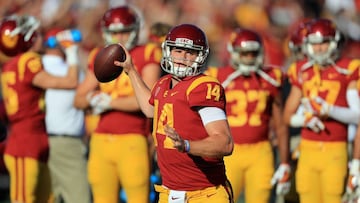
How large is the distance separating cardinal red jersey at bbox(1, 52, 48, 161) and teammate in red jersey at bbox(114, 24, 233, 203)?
1.97m

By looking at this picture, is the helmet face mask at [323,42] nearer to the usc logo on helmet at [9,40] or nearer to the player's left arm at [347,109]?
the player's left arm at [347,109]

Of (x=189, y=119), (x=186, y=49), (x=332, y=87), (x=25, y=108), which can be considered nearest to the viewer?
(x=189, y=119)

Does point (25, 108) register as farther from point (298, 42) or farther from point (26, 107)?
point (298, 42)

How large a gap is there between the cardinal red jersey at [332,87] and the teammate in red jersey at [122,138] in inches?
47.6

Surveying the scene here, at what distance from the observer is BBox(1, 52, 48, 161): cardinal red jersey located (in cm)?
756

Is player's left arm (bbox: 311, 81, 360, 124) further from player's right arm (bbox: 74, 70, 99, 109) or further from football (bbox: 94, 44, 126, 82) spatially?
football (bbox: 94, 44, 126, 82)

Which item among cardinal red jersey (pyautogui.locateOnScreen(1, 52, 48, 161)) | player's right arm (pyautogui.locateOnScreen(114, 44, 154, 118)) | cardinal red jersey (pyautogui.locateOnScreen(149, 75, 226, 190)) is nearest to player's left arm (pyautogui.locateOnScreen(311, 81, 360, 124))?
player's right arm (pyautogui.locateOnScreen(114, 44, 154, 118))

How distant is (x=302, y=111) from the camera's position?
7723 mm

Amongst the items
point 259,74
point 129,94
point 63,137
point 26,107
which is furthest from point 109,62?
point 63,137

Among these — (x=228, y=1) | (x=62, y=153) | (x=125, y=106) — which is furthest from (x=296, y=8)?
Result: (x=125, y=106)

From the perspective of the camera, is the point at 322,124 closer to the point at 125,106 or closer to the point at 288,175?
the point at 288,175

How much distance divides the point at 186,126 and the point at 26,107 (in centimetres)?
245

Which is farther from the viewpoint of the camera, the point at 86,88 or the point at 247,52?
the point at 247,52

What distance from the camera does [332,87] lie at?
7.56 metres
